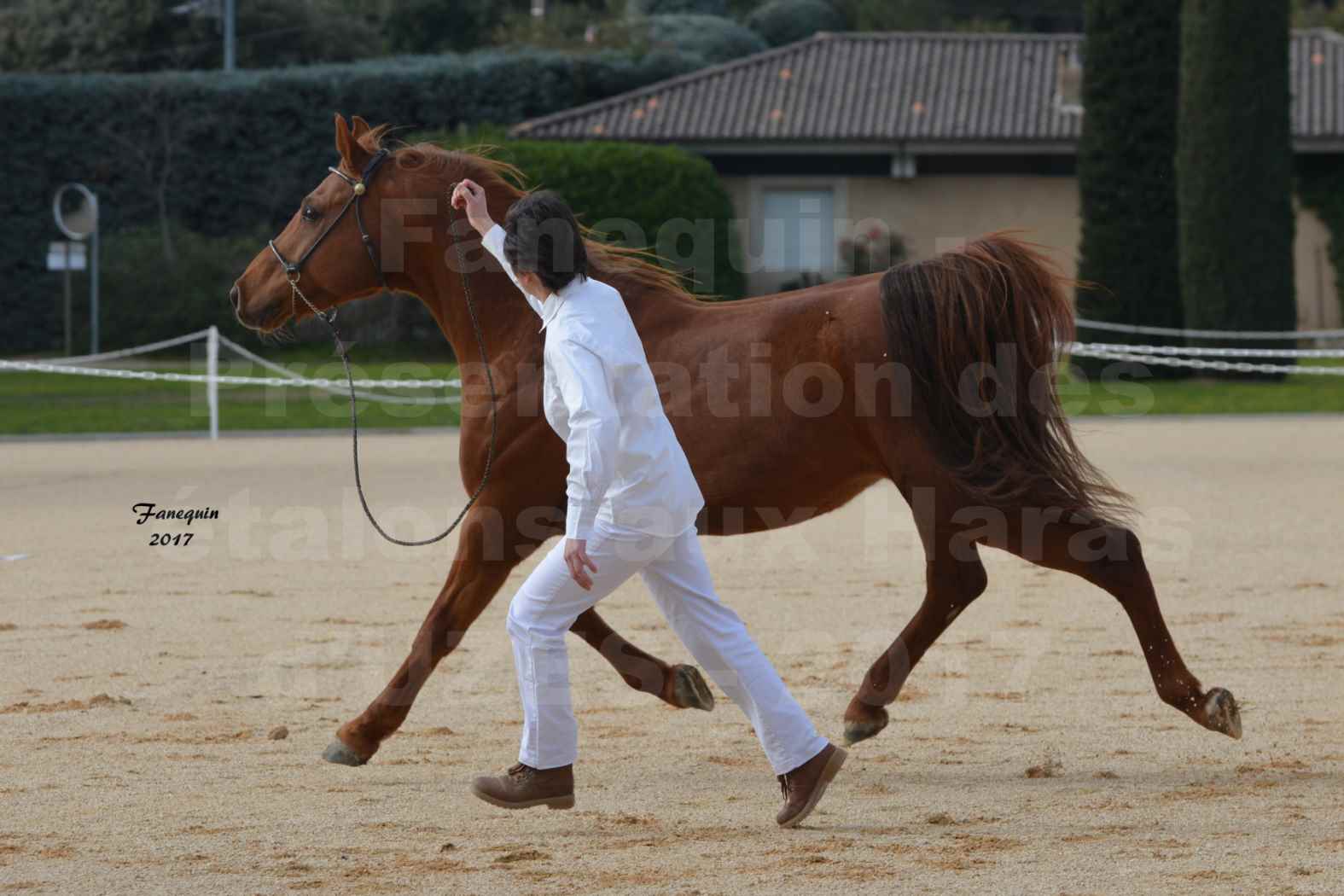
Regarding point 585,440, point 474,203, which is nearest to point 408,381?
point 474,203

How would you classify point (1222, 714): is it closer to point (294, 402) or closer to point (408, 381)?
point (408, 381)

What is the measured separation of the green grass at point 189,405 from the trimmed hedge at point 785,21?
67.3ft

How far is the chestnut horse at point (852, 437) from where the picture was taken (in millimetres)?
5203

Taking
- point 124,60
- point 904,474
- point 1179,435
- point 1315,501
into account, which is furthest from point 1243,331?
point 124,60

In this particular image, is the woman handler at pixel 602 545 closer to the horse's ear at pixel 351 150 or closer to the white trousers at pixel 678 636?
the white trousers at pixel 678 636

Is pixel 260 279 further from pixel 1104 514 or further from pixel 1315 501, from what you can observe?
pixel 1315 501

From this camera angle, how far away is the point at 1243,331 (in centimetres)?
2330

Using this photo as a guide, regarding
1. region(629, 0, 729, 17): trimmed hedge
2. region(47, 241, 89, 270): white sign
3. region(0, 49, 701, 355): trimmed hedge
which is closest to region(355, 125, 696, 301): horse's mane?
region(47, 241, 89, 270): white sign

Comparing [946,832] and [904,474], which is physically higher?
[904,474]

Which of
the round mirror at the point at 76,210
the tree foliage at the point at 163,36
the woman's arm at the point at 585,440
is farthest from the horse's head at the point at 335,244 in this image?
the tree foliage at the point at 163,36

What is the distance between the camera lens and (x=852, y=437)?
17.5 ft

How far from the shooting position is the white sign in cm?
2645

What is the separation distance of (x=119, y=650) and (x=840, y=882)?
160 inches

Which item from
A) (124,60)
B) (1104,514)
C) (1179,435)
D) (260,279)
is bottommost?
(1179,435)
